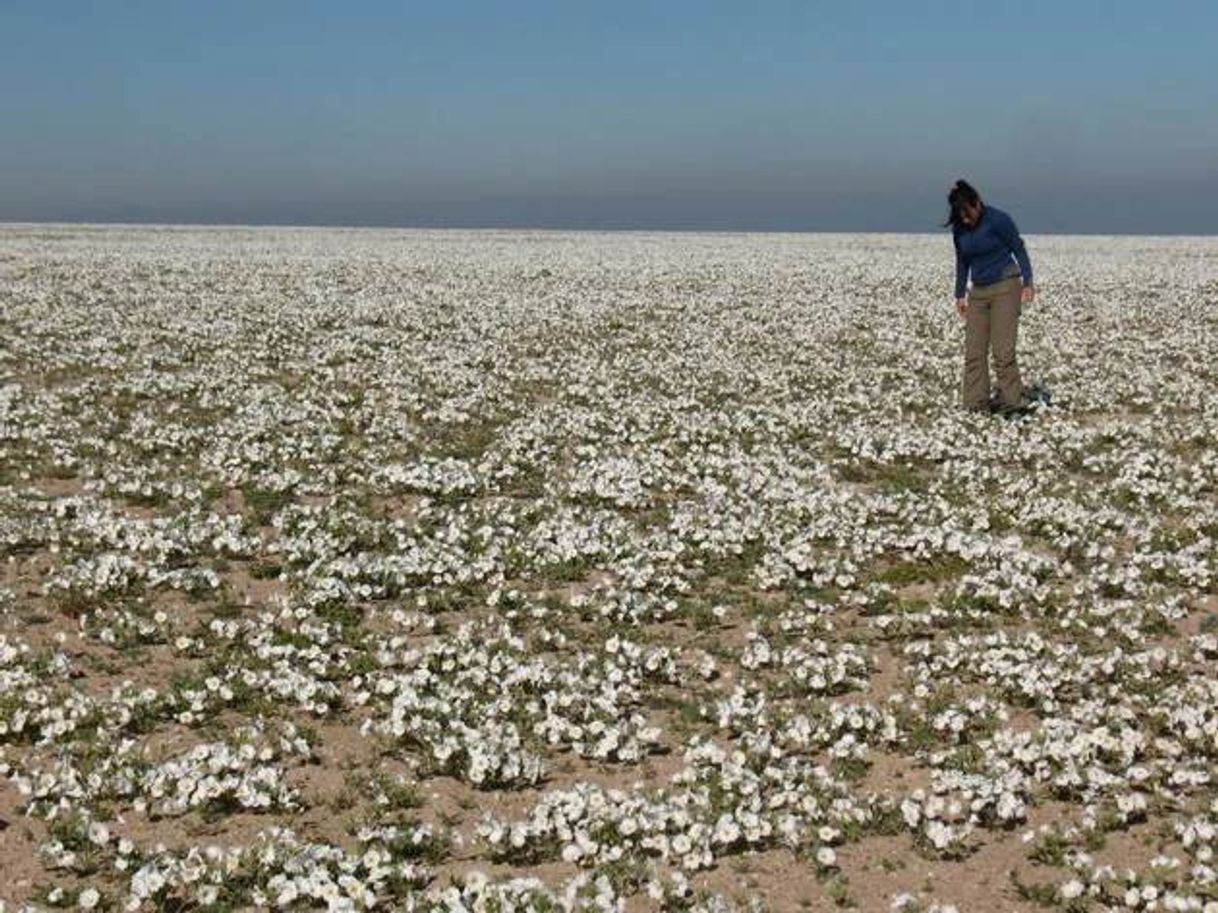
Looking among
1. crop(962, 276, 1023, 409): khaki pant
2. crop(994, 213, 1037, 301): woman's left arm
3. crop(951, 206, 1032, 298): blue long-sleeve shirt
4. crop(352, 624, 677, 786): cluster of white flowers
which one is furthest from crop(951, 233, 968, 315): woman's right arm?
crop(352, 624, 677, 786): cluster of white flowers

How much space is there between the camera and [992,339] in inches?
829

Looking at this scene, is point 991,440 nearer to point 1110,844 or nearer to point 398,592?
point 398,592

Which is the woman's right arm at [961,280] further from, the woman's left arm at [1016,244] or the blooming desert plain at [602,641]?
the blooming desert plain at [602,641]

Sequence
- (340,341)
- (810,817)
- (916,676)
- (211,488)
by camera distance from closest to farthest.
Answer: (810,817), (916,676), (211,488), (340,341)

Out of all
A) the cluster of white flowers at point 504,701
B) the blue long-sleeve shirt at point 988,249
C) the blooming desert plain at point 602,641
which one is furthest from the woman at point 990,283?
the cluster of white flowers at point 504,701

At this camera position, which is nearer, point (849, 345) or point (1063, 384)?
point (1063, 384)

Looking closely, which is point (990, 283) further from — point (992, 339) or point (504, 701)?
point (504, 701)

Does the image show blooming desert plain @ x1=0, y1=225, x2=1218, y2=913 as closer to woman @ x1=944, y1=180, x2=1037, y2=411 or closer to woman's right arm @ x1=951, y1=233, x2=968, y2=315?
woman @ x1=944, y1=180, x2=1037, y2=411

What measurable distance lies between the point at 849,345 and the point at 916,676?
71.6 ft

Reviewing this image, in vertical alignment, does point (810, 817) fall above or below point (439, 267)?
below

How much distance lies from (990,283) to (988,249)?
645 millimetres

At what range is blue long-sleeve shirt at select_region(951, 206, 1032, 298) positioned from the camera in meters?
20.2

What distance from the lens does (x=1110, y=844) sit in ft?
25.7

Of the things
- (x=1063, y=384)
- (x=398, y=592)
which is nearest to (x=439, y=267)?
(x=1063, y=384)
